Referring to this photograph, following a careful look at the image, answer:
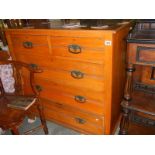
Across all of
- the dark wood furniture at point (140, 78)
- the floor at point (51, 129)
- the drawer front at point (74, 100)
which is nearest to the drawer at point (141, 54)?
the dark wood furniture at point (140, 78)

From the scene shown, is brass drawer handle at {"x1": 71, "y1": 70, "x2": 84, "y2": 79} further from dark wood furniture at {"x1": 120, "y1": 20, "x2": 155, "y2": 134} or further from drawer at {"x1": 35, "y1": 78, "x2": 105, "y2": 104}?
dark wood furniture at {"x1": 120, "y1": 20, "x2": 155, "y2": 134}

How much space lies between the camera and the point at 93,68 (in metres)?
1.21

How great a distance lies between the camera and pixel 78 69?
128cm

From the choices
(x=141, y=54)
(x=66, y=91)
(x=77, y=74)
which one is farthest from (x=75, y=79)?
(x=141, y=54)

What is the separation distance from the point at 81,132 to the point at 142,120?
0.58 metres

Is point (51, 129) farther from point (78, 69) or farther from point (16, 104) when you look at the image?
point (78, 69)

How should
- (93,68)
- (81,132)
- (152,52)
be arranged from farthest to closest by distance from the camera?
1. (81,132)
2. (93,68)
3. (152,52)

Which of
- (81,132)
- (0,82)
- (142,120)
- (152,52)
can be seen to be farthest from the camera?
(81,132)

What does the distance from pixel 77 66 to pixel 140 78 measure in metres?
0.61

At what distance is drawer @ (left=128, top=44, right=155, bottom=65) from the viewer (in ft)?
3.16

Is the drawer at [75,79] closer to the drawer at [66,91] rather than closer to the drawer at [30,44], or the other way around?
the drawer at [66,91]

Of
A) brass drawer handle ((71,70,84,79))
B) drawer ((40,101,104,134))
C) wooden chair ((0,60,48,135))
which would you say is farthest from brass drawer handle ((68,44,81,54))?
drawer ((40,101,104,134))
